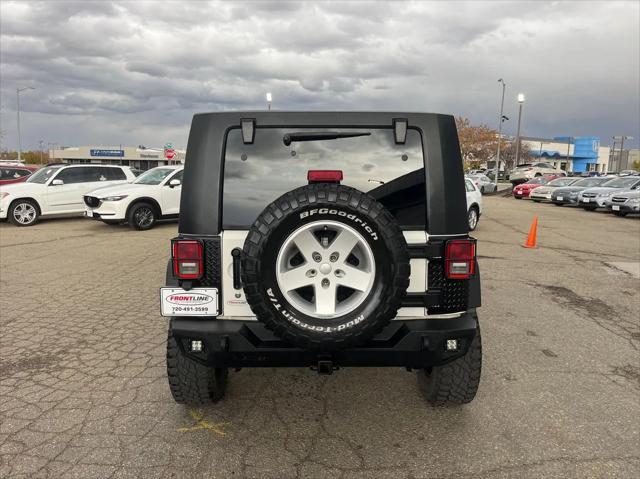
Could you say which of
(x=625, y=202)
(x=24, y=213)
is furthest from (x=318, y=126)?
(x=625, y=202)

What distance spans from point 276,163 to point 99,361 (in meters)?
2.58

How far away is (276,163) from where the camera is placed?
2.79 metres

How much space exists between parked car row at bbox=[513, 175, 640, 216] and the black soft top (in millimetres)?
18636

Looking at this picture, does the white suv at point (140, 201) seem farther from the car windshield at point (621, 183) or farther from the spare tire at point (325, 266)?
the car windshield at point (621, 183)

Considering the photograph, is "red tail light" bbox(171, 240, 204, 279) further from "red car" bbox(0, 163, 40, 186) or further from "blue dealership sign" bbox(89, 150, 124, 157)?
"blue dealership sign" bbox(89, 150, 124, 157)

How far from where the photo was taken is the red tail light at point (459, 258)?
2715 mm

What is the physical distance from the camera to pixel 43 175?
45.9 feet

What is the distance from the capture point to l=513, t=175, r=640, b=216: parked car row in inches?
713

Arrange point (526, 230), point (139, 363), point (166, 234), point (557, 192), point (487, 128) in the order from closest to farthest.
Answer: point (139, 363)
point (166, 234)
point (526, 230)
point (557, 192)
point (487, 128)

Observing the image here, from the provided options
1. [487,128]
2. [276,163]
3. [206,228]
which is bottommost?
[206,228]

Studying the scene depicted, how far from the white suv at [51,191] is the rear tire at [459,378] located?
533 inches

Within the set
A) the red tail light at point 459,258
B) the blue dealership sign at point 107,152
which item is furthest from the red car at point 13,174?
the blue dealership sign at point 107,152

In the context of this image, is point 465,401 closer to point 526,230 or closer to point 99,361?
point 99,361

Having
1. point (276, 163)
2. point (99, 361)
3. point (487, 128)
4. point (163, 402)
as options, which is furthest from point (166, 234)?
point (487, 128)
